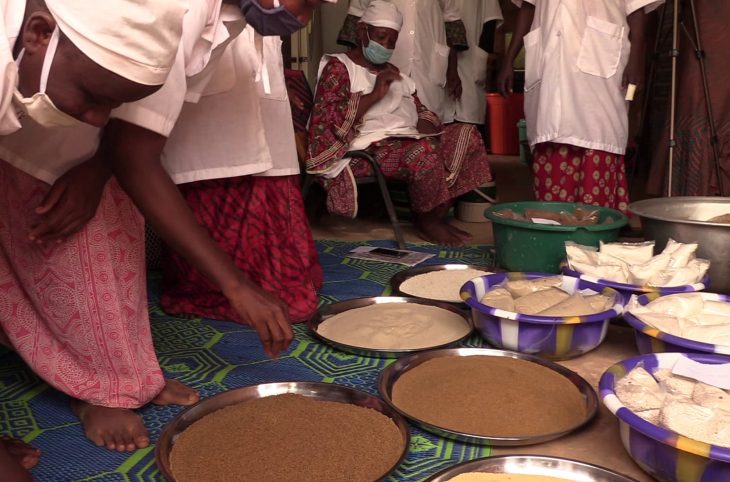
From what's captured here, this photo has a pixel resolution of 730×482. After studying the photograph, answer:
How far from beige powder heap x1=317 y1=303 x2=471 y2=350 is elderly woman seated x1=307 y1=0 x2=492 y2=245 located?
4.05 ft

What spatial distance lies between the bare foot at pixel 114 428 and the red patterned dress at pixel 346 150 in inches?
79.9

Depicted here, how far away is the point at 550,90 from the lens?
3178 mm

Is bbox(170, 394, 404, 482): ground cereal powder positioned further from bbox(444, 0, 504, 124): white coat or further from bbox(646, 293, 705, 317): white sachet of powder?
bbox(444, 0, 504, 124): white coat

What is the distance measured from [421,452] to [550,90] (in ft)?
7.32

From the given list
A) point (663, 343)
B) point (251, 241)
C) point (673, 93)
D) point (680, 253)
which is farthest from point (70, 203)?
point (673, 93)

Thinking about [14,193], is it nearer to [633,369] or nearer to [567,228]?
[633,369]

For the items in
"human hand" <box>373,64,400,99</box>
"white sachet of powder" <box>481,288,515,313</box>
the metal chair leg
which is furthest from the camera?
"human hand" <box>373,64,400,99</box>

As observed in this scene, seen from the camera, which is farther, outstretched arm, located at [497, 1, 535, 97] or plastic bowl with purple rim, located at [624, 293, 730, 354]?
outstretched arm, located at [497, 1, 535, 97]

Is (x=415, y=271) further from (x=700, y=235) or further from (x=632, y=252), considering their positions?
(x=700, y=235)

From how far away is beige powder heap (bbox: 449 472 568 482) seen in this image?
49.8 inches

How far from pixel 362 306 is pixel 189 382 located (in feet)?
2.46

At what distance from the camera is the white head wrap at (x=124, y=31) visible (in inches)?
41.5

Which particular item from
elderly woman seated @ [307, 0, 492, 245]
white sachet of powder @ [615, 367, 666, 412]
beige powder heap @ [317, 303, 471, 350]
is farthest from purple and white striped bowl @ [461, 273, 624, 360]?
elderly woman seated @ [307, 0, 492, 245]

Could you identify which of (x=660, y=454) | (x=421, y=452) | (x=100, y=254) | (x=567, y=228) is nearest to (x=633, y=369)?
(x=660, y=454)
